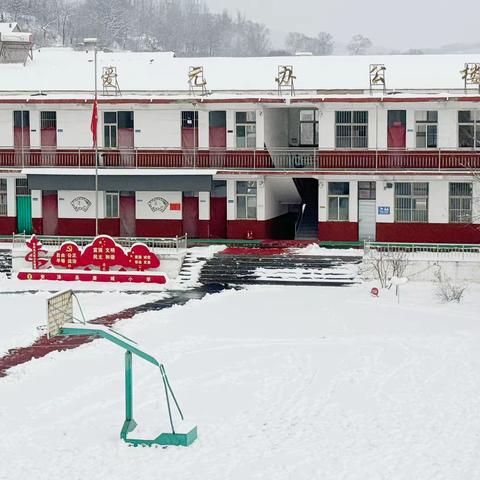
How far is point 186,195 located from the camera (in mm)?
43812

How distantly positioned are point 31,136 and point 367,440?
29575mm

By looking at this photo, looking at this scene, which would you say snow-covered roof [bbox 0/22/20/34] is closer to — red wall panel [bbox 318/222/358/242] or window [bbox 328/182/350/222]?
window [bbox 328/182/350/222]

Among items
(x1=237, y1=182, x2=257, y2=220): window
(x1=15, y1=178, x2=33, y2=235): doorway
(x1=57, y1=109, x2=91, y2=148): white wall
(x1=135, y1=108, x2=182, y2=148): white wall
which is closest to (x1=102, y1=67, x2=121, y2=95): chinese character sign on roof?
(x1=57, y1=109, x2=91, y2=148): white wall

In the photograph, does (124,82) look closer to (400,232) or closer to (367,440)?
(400,232)

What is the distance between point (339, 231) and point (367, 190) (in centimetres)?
213

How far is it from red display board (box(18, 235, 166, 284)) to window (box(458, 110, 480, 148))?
14.1 metres

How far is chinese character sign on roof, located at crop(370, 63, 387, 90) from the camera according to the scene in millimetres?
42969

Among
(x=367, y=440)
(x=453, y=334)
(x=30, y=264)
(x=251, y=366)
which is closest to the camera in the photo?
(x=367, y=440)

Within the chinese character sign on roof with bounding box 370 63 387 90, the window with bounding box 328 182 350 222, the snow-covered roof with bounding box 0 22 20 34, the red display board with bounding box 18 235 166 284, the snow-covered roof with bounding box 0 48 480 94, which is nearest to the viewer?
the red display board with bounding box 18 235 166 284

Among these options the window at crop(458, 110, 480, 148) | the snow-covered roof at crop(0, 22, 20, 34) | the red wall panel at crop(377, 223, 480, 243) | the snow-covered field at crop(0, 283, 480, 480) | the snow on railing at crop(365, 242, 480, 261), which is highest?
the snow-covered roof at crop(0, 22, 20, 34)

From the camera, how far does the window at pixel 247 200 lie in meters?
43.1

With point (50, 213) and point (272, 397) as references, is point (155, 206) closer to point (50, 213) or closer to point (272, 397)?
point (50, 213)

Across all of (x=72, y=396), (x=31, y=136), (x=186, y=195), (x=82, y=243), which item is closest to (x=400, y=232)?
(x=186, y=195)

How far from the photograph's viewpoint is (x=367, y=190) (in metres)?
42.1
